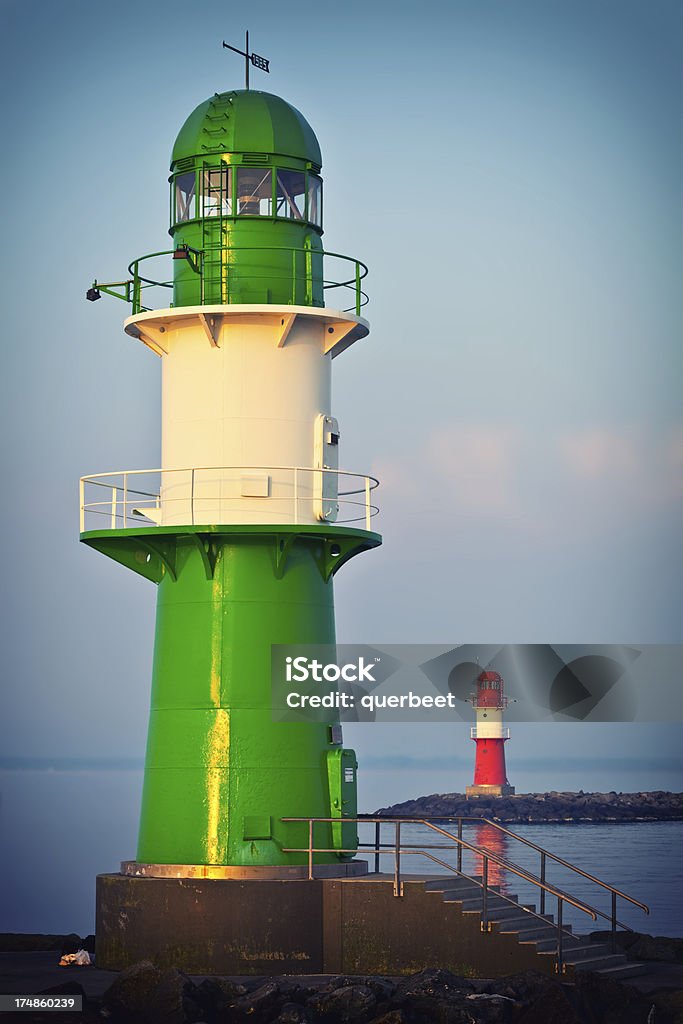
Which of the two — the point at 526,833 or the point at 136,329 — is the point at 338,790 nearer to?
the point at 136,329

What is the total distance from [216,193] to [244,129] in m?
0.78

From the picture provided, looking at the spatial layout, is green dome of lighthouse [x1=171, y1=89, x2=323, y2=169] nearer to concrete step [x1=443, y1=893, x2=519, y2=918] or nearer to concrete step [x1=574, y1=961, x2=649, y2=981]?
concrete step [x1=443, y1=893, x2=519, y2=918]

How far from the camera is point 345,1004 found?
55.6 feet

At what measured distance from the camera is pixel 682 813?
3482 inches

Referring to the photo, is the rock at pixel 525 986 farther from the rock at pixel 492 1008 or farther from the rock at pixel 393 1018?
the rock at pixel 393 1018

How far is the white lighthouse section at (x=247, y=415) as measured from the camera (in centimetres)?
2034

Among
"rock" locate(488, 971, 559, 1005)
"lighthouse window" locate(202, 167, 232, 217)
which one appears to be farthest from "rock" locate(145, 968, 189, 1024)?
"lighthouse window" locate(202, 167, 232, 217)

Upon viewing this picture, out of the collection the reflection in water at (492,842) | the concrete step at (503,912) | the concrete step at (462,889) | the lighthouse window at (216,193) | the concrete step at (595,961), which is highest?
the lighthouse window at (216,193)

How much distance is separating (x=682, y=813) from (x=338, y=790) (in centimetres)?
7111

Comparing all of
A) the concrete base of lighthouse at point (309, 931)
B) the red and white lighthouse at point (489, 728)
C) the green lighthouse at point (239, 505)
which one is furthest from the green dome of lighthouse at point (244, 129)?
the red and white lighthouse at point (489, 728)

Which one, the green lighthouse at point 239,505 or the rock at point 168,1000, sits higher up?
the green lighthouse at point 239,505

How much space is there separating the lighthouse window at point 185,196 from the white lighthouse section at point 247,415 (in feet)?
4.08

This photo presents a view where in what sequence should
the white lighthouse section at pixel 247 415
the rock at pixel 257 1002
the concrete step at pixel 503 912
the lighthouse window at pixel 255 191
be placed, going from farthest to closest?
the lighthouse window at pixel 255 191 < the white lighthouse section at pixel 247 415 < the concrete step at pixel 503 912 < the rock at pixel 257 1002

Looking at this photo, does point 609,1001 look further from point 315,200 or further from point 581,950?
point 315,200
